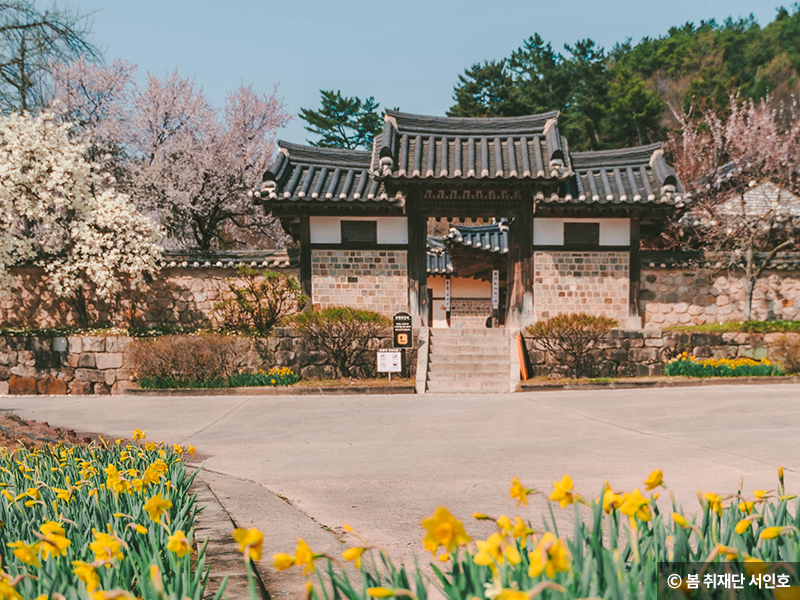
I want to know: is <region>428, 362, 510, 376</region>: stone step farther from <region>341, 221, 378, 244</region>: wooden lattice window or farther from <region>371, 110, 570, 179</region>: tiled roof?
<region>371, 110, 570, 179</region>: tiled roof

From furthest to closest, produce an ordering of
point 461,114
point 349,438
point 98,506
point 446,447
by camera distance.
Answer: point 461,114
point 349,438
point 446,447
point 98,506

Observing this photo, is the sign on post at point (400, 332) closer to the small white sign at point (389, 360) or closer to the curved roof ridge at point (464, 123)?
the small white sign at point (389, 360)

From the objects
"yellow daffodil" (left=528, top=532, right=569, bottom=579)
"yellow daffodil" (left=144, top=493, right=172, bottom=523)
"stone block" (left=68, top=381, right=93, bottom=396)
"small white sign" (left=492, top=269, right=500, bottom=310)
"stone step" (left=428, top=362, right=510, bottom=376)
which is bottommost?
"stone block" (left=68, top=381, right=93, bottom=396)

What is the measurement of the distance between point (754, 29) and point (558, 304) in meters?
44.4

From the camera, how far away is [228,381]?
441 inches

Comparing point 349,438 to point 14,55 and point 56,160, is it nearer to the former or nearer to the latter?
point 56,160

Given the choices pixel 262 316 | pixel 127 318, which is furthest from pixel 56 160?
pixel 262 316

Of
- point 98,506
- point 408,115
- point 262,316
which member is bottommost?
point 98,506

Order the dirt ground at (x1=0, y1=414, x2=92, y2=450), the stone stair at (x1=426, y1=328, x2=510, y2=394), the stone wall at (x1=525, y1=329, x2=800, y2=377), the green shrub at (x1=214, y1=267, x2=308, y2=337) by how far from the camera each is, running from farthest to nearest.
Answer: the green shrub at (x1=214, y1=267, x2=308, y2=337) < the stone wall at (x1=525, y1=329, x2=800, y2=377) < the stone stair at (x1=426, y1=328, x2=510, y2=394) < the dirt ground at (x1=0, y1=414, x2=92, y2=450)

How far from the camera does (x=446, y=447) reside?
235 inches

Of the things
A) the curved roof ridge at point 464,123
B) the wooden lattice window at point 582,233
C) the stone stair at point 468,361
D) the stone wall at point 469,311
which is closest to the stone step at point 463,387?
the stone stair at point 468,361

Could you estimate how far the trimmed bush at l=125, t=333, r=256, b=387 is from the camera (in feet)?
36.8

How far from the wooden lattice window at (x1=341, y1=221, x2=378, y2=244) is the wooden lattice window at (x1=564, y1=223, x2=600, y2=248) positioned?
4.77 meters

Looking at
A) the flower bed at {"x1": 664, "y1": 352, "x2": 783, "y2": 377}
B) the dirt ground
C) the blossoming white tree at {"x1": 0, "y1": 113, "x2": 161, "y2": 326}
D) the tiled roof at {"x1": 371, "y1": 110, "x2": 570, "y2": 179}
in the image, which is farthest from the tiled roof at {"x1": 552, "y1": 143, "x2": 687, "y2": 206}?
the dirt ground
